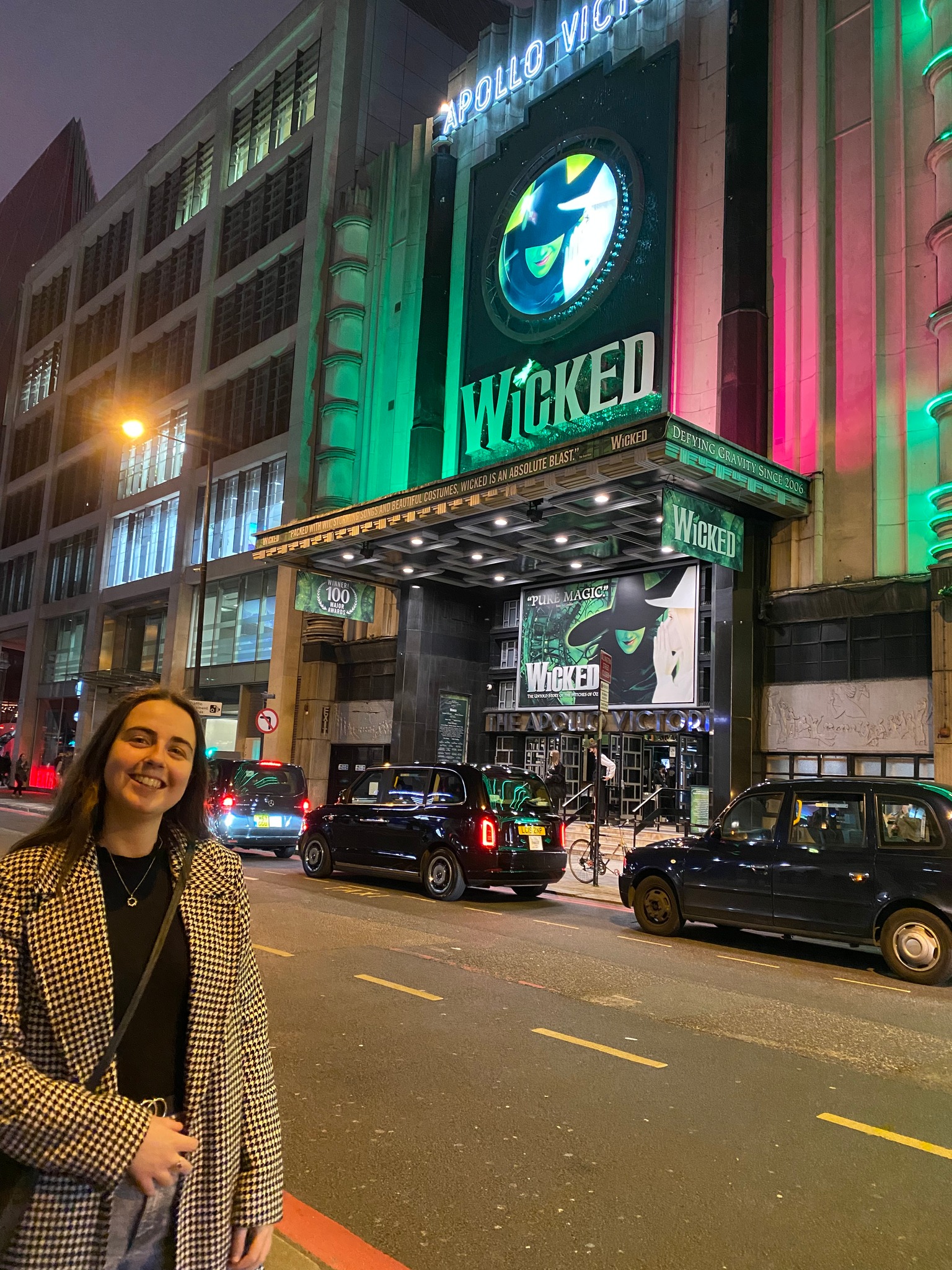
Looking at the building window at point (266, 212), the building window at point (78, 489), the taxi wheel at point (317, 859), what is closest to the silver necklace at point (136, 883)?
the taxi wheel at point (317, 859)

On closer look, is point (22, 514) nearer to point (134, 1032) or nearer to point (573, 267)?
point (573, 267)

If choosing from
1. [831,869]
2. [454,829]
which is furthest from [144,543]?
[831,869]

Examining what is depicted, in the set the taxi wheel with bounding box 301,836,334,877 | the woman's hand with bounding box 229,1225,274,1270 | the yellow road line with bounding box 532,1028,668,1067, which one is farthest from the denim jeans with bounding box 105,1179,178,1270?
the taxi wheel with bounding box 301,836,334,877

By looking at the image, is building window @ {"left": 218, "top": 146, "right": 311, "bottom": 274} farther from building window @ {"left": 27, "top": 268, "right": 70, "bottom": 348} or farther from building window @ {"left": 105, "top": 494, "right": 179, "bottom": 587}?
building window @ {"left": 27, "top": 268, "right": 70, "bottom": 348}

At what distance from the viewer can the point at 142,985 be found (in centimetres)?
201

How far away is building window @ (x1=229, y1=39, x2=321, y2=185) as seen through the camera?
1462 inches

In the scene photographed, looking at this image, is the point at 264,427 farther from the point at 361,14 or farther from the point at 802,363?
the point at 802,363

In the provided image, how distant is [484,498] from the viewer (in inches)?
778

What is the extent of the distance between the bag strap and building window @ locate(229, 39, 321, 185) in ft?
133

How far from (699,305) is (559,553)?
6.66 m

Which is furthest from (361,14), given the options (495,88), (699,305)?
(699,305)

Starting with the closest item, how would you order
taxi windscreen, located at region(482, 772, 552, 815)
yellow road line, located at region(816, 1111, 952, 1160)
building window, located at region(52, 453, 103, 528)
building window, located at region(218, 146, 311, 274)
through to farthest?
yellow road line, located at region(816, 1111, 952, 1160)
taxi windscreen, located at region(482, 772, 552, 815)
building window, located at region(218, 146, 311, 274)
building window, located at region(52, 453, 103, 528)

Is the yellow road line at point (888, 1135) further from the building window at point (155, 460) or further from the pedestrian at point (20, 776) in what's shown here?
the building window at point (155, 460)

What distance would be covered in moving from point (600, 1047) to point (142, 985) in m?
5.04
